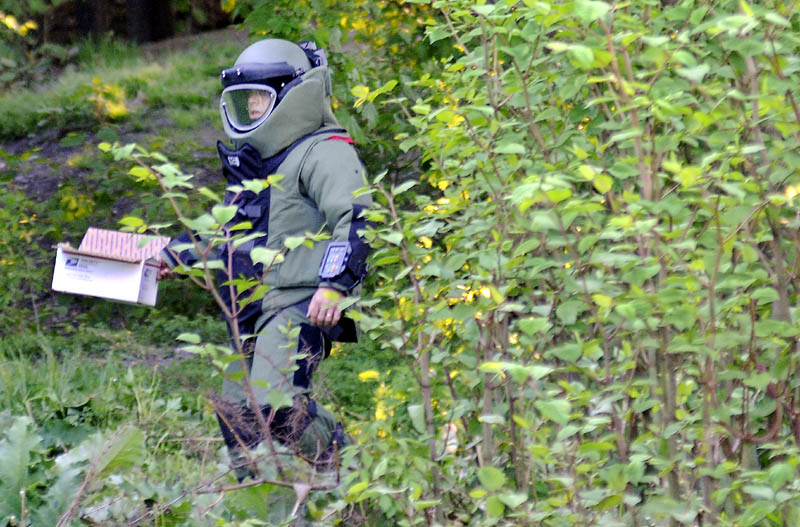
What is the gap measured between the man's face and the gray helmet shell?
0.05 m

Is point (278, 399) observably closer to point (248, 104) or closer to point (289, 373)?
point (289, 373)

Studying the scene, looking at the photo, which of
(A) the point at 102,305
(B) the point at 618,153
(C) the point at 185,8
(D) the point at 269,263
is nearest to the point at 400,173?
(A) the point at 102,305

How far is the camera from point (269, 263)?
2.82 m

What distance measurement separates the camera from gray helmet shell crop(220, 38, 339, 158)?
433 centimetres

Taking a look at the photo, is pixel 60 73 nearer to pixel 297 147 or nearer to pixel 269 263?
pixel 297 147

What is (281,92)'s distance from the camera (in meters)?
4.36

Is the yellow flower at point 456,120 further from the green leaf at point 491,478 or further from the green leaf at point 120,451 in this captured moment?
the green leaf at point 120,451

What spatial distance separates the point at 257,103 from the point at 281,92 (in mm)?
122

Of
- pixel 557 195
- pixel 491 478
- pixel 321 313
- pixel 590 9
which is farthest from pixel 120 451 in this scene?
pixel 590 9

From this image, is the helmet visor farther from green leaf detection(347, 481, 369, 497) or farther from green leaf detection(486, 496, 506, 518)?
green leaf detection(486, 496, 506, 518)

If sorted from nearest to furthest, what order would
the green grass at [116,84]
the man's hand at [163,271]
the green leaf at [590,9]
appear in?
1. the green leaf at [590,9]
2. the man's hand at [163,271]
3. the green grass at [116,84]

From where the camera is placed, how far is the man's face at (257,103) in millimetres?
4398

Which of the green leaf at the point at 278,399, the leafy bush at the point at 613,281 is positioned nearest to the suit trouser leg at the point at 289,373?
the leafy bush at the point at 613,281

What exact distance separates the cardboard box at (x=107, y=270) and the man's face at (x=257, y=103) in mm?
621
